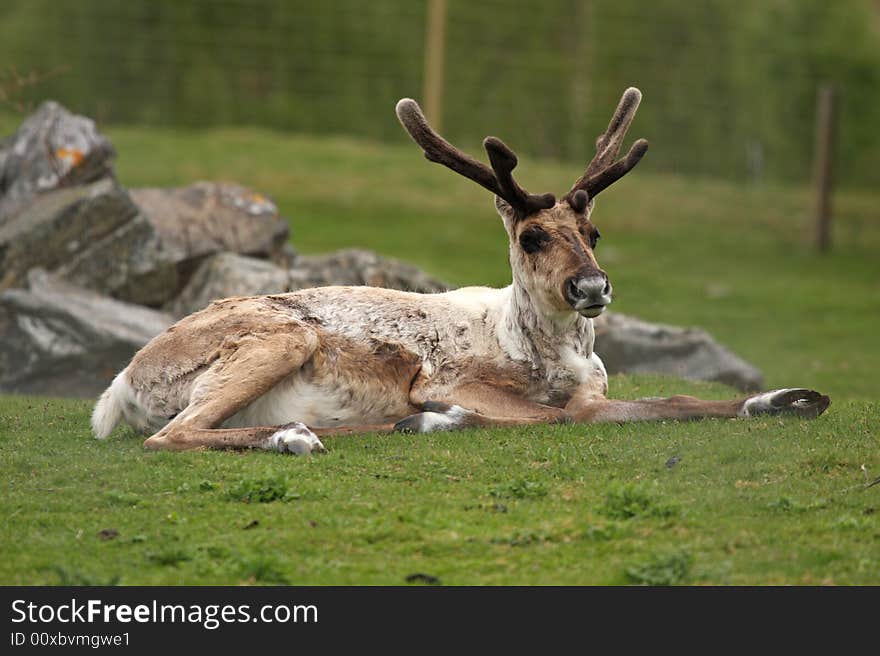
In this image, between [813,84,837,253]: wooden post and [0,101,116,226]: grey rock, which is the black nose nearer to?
[0,101,116,226]: grey rock

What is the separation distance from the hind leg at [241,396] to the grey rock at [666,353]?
6.59 m

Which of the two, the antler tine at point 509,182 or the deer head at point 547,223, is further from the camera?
the antler tine at point 509,182

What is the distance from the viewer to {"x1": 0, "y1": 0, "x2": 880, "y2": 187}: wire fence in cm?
3412

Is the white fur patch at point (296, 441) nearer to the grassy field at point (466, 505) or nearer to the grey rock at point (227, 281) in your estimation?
the grassy field at point (466, 505)

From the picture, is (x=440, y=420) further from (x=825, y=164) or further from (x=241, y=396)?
(x=825, y=164)

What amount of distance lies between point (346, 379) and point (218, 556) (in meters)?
3.13

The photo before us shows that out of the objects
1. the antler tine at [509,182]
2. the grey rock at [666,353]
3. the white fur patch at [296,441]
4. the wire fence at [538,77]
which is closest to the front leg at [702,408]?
the antler tine at [509,182]

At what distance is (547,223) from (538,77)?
27.4 meters

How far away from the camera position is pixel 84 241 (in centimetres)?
1631

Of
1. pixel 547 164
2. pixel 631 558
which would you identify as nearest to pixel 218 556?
pixel 631 558

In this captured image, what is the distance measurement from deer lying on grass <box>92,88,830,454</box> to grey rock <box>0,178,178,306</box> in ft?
20.6

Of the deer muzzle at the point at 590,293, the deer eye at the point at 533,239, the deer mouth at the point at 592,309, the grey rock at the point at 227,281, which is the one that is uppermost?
the deer eye at the point at 533,239

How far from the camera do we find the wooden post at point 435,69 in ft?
103
